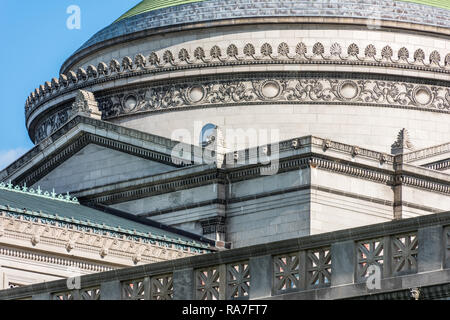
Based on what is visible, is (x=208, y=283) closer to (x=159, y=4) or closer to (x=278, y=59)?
(x=278, y=59)

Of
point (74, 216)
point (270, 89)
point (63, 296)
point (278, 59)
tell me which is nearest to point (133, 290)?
point (63, 296)

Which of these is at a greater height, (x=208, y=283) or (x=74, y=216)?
(x=74, y=216)

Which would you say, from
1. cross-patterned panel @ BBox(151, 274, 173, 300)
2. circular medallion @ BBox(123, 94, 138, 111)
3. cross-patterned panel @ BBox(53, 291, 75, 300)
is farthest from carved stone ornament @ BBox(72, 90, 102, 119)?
cross-patterned panel @ BBox(151, 274, 173, 300)

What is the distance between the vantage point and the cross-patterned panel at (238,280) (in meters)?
22.0

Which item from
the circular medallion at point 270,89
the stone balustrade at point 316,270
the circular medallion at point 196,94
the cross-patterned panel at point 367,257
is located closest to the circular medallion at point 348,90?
the circular medallion at point 270,89

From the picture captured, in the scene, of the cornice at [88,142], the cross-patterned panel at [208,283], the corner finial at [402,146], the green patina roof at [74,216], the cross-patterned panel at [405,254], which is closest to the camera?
→ the cross-patterned panel at [405,254]

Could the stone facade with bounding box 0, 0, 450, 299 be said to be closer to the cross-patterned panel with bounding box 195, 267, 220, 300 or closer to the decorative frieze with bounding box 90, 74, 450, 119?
Answer: the decorative frieze with bounding box 90, 74, 450, 119

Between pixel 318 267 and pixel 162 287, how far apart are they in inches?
115

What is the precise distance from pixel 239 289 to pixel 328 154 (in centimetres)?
2403

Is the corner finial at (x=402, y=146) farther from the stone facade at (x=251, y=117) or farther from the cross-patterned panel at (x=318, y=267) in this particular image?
the cross-patterned panel at (x=318, y=267)

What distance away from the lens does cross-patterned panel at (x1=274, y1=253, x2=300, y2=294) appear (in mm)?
21562

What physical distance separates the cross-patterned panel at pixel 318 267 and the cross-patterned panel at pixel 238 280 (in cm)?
101

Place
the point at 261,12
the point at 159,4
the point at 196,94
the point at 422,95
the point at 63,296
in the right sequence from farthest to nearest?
the point at 159,4
the point at 261,12
the point at 422,95
the point at 196,94
the point at 63,296

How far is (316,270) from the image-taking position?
2134 centimetres
